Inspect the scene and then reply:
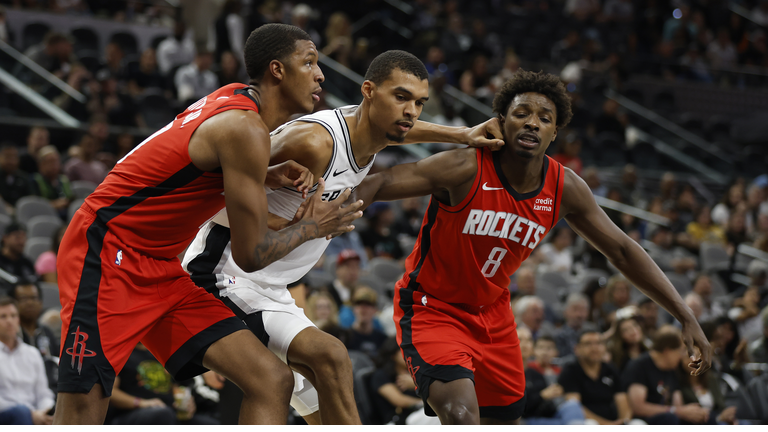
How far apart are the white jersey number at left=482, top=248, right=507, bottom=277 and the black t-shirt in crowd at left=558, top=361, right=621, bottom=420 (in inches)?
120

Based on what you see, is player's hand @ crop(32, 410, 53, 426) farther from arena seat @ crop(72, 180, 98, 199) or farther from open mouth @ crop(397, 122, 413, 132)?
open mouth @ crop(397, 122, 413, 132)

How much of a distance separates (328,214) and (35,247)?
499 cm

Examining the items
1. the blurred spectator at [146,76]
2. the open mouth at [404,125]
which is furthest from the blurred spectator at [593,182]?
the open mouth at [404,125]

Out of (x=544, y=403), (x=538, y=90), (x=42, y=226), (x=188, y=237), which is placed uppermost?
(x=538, y=90)

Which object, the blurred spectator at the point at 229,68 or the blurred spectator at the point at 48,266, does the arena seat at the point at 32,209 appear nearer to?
the blurred spectator at the point at 48,266

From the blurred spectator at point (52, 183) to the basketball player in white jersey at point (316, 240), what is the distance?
189 inches

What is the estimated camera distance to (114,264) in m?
3.21

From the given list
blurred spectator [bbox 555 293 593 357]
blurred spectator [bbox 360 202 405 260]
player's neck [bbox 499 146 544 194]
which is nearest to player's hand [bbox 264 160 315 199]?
player's neck [bbox 499 146 544 194]

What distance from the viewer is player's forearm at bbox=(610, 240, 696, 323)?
412cm

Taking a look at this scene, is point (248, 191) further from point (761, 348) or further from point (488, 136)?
point (761, 348)

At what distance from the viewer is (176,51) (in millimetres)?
11055

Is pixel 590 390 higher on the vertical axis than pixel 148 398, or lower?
higher

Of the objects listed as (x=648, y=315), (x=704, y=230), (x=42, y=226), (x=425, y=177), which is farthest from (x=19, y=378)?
(x=704, y=230)

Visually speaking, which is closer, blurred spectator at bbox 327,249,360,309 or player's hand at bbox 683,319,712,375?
player's hand at bbox 683,319,712,375
